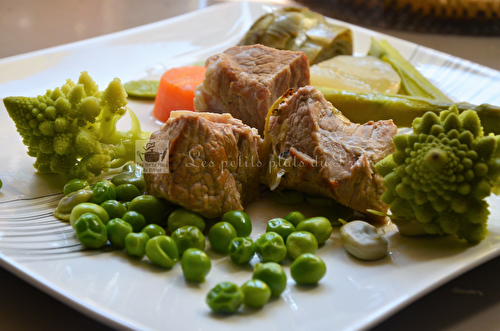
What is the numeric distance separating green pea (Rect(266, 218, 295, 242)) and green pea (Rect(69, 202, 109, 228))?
1.06 meters

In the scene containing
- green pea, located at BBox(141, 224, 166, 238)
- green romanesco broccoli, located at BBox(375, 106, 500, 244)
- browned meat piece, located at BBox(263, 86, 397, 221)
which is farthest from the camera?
browned meat piece, located at BBox(263, 86, 397, 221)

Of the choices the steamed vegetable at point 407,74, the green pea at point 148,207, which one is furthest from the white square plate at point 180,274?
the steamed vegetable at point 407,74

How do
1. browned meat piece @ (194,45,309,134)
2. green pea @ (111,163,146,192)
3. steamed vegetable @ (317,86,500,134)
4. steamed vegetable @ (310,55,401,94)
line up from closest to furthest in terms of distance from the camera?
green pea @ (111,163,146,192)
browned meat piece @ (194,45,309,134)
steamed vegetable @ (317,86,500,134)
steamed vegetable @ (310,55,401,94)

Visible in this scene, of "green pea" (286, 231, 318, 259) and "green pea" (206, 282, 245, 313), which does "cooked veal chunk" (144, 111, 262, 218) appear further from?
"green pea" (206, 282, 245, 313)

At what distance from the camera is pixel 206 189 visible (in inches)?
127

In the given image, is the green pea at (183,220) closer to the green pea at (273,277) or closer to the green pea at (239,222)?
the green pea at (239,222)

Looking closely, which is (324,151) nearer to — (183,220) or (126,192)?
(183,220)

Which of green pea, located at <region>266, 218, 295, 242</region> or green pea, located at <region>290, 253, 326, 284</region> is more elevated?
green pea, located at <region>290, 253, 326, 284</region>

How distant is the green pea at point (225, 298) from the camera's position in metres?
2.40

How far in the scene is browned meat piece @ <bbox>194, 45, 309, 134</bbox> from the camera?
4027 mm

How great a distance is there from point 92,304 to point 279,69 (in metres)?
2.55

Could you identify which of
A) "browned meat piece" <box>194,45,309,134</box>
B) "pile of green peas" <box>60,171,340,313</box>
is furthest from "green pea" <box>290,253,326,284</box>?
"browned meat piece" <box>194,45,309,134</box>

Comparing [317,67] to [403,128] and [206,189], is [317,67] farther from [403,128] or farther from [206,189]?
[206,189]

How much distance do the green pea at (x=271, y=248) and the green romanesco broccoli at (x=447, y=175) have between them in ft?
2.56
